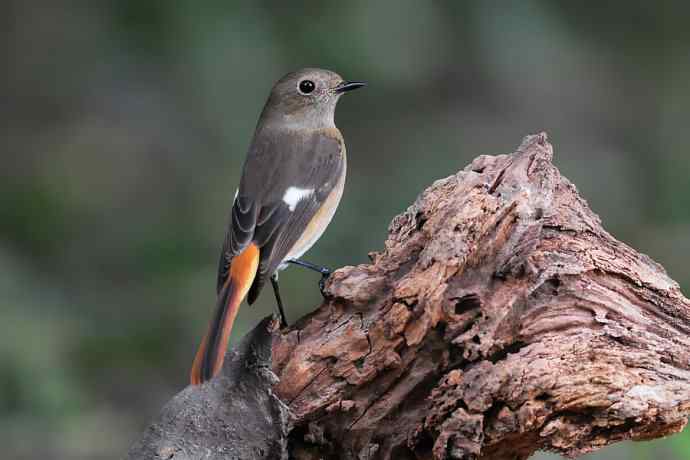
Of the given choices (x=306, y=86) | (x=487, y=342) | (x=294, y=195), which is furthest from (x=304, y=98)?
(x=487, y=342)

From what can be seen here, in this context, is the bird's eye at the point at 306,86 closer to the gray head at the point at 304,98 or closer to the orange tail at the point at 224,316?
the gray head at the point at 304,98

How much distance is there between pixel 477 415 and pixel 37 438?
212 cm

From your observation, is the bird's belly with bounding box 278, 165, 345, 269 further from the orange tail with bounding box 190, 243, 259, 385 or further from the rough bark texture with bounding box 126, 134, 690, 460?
the rough bark texture with bounding box 126, 134, 690, 460

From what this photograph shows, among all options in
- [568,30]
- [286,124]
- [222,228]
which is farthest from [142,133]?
[568,30]

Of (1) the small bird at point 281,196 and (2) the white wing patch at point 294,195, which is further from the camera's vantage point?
(2) the white wing patch at point 294,195

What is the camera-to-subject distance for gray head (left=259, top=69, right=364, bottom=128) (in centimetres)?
464

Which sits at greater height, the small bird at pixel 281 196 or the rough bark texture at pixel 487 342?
the small bird at pixel 281 196

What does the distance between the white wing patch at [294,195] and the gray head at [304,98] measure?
21.1 inches

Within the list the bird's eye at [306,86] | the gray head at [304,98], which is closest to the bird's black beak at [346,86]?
the gray head at [304,98]

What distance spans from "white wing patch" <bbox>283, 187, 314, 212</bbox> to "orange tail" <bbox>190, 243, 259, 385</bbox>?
12.9 inches

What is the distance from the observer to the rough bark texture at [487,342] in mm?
2791

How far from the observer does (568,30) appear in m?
5.87

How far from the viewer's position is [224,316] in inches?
133

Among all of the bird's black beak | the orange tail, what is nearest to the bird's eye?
the bird's black beak
